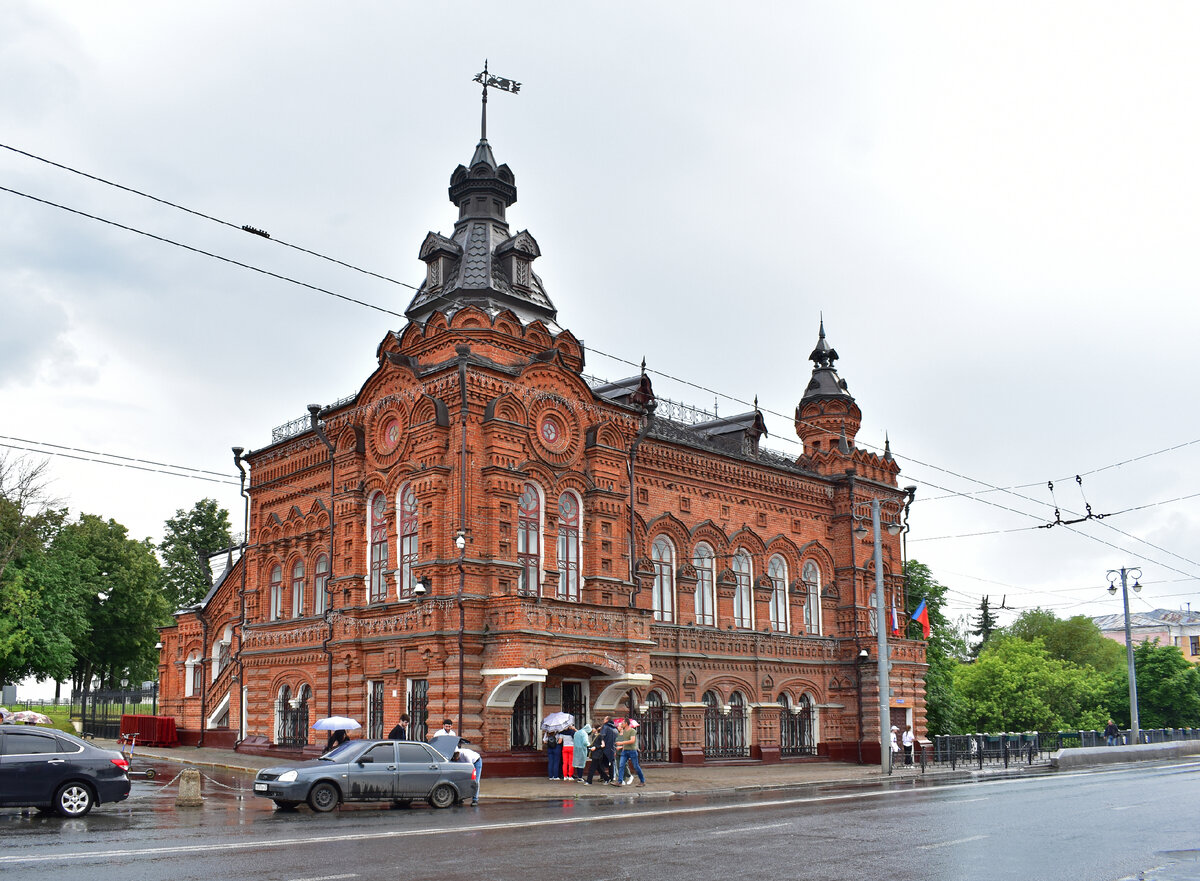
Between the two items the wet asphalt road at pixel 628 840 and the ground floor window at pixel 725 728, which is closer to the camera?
the wet asphalt road at pixel 628 840

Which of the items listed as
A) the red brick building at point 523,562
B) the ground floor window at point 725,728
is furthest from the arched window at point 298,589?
the ground floor window at point 725,728

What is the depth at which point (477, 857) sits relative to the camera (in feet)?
42.1

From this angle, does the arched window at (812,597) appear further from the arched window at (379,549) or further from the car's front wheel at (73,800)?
the car's front wheel at (73,800)

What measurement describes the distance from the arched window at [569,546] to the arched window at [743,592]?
7717 mm

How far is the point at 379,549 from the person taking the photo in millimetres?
31188

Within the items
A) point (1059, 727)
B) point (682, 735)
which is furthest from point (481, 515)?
point (1059, 727)

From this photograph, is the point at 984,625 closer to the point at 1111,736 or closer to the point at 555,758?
the point at 1111,736

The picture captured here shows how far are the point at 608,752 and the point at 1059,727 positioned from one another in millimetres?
40921

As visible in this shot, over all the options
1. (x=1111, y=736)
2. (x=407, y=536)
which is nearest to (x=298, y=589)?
(x=407, y=536)

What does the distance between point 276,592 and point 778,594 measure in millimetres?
17166

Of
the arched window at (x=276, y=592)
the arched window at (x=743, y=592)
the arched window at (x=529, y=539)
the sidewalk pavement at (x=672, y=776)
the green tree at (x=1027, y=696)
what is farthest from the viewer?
the green tree at (x=1027, y=696)

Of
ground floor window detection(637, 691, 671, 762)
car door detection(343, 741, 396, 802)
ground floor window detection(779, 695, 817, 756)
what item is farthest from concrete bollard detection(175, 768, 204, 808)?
ground floor window detection(779, 695, 817, 756)

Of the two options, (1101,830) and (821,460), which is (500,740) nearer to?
(1101,830)

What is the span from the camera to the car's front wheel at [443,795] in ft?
65.9
